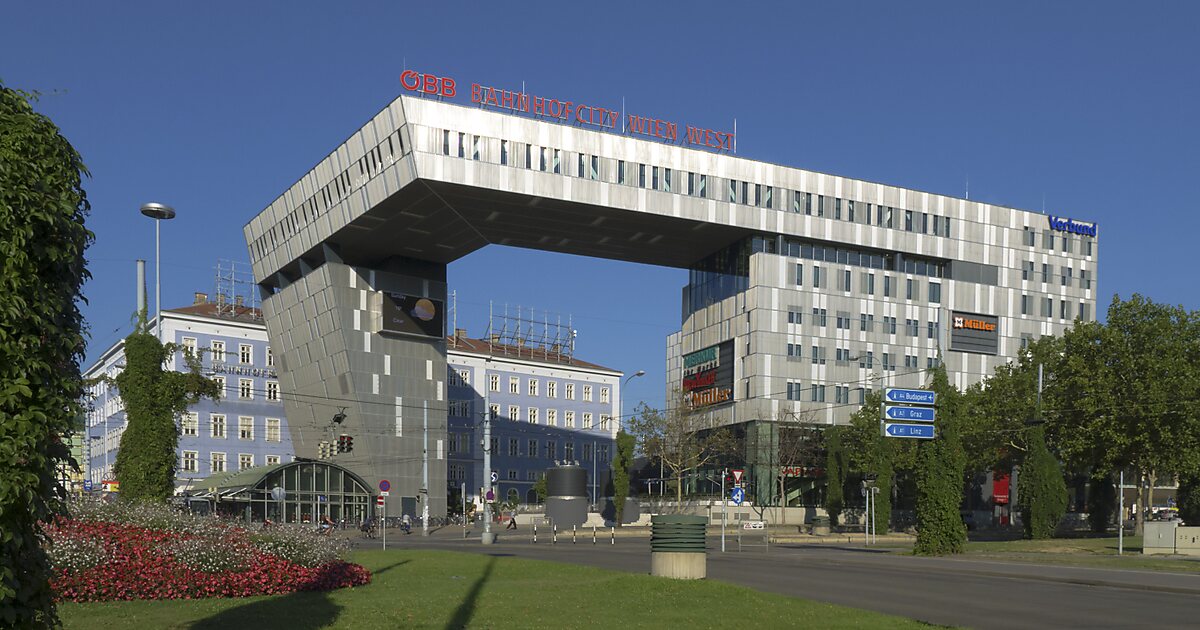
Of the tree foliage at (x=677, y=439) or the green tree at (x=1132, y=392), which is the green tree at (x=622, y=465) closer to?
the tree foliage at (x=677, y=439)

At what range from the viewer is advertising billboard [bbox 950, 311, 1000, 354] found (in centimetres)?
10350

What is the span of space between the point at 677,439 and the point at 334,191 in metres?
33.8

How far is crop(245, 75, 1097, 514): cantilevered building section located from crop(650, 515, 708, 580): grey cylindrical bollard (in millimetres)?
57678

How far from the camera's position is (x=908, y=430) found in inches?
1716

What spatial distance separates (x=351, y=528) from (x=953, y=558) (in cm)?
5102

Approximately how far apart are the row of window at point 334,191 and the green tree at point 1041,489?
4500 cm

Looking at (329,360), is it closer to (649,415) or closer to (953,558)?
(649,415)

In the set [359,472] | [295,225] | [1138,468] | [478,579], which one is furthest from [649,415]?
[478,579]

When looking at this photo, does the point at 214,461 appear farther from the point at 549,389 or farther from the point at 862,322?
the point at 862,322

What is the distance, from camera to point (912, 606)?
22.0 meters

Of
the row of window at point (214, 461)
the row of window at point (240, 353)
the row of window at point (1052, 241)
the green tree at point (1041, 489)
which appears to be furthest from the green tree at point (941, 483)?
the row of window at point (240, 353)

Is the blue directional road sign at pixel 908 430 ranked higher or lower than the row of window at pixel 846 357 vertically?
lower

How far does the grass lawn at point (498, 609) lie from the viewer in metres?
16.7

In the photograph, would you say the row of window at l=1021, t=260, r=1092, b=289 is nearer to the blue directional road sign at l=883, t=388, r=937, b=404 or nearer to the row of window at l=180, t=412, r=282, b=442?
the blue directional road sign at l=883, t=388, r=937, b=404
